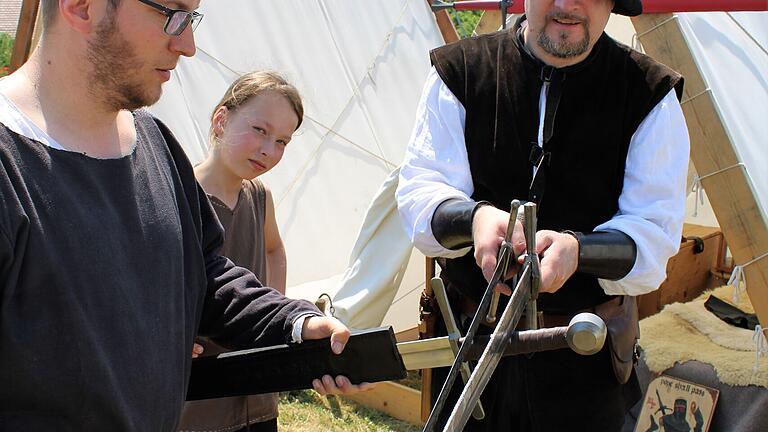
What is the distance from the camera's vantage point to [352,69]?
16.5 ft

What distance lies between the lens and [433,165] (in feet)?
6.96

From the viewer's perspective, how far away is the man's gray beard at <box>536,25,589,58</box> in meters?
2.04

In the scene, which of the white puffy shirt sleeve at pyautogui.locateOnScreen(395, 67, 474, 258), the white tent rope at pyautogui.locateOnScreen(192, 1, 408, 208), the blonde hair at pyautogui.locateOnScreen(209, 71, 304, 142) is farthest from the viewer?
the white tent rope at pyautogui.locateOnScreen(192, 1, 408, 208)

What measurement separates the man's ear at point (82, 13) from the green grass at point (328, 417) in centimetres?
308

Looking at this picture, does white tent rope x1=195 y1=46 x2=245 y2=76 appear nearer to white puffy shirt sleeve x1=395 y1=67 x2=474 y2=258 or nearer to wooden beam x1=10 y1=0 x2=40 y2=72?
wooden beam x1=10 y1=0 x2=40 y2=72

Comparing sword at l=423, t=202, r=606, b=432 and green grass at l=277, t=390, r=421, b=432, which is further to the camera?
green grass at l=277, t=390, r=421, b=432

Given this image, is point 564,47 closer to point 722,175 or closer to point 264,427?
point 722,175

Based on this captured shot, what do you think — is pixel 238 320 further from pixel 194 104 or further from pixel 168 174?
pixel 194 104

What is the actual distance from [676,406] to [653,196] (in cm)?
174

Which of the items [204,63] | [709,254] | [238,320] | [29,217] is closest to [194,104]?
[204,63]

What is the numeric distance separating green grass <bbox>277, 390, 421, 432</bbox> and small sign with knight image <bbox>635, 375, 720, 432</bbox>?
1158mm

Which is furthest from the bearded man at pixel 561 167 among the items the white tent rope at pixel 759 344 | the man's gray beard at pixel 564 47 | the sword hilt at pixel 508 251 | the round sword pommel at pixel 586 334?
the white tent rope at pixel 759 344

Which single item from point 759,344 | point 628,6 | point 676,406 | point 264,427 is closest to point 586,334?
point 628,6

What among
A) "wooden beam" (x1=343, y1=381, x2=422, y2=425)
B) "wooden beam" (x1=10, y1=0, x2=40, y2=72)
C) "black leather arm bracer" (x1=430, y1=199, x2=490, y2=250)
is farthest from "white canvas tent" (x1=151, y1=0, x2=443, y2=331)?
"black leather arm bracer" (x1=430, y1=199, x2=490, y2=250)
